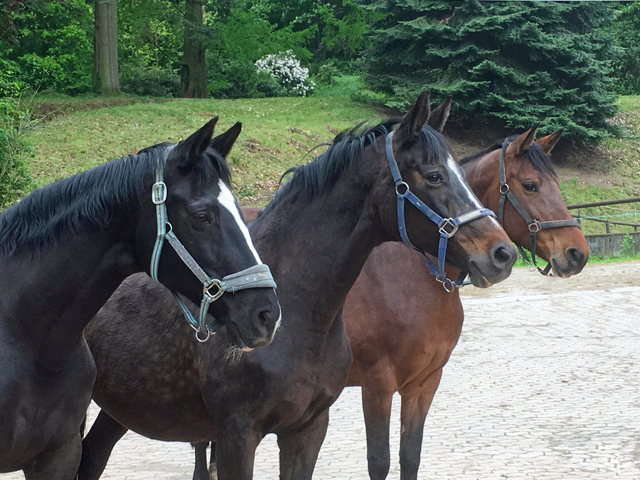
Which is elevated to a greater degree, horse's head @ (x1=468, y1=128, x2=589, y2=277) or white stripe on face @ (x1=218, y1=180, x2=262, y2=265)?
white stripe on face @ (x1=218, y1=180, x2=262, y2=265)

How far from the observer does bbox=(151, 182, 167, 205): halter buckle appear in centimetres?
261

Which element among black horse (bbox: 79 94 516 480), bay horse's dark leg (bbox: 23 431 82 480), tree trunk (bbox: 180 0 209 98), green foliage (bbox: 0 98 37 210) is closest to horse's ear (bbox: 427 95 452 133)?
black horse (bbox: 79 94 516 480)

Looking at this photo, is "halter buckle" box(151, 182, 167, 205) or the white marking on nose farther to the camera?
the white marking on nose

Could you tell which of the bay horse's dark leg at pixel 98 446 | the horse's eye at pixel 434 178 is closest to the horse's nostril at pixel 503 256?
the horse's eye at pixel 434 178

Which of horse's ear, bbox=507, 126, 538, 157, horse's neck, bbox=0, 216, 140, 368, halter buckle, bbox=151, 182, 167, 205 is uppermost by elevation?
halter buckle, bbox=151, 182, 167, 205

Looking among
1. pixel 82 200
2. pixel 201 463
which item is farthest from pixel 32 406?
pixel 201 463

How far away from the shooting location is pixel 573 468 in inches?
206

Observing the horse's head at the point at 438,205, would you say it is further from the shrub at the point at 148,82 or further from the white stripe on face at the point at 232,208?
the shrub at the point at 148,82

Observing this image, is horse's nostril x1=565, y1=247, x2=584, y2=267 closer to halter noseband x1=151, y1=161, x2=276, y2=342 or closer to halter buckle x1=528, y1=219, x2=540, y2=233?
halter buckle x1=528, y1=219, x2=540, y2=233

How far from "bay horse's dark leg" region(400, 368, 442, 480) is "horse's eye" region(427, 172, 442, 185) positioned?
1.69m

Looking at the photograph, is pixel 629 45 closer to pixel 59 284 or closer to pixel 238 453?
pixel 238 453

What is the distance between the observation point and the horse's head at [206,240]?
2572 mm

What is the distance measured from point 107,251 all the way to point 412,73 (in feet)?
75.8

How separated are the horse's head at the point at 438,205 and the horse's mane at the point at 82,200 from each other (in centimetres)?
93
